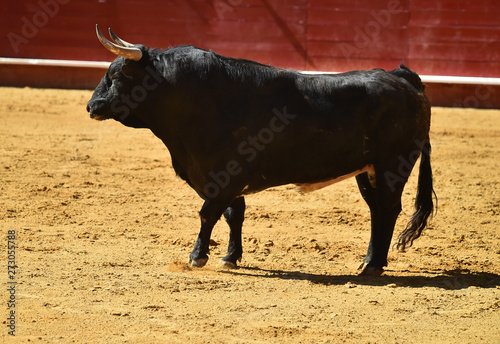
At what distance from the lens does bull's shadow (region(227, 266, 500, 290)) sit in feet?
16.4

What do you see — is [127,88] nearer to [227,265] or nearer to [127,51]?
[127,51]

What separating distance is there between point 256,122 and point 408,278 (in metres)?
1.42

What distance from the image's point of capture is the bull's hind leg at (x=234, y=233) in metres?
5.30

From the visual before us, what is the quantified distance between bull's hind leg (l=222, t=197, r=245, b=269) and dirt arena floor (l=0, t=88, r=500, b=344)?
0.34 feet

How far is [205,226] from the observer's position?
16.6 feet

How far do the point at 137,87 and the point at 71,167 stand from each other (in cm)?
331

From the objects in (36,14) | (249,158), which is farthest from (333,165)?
(36,14)

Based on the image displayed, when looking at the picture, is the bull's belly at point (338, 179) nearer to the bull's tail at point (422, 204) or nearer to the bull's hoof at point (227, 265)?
the bull's tail at point (422, 204)

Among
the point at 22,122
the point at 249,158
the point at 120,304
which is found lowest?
the point at 22,122

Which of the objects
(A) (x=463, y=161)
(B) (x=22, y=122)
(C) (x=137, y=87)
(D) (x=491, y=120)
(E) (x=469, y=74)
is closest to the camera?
(C) (x=137, y=87)

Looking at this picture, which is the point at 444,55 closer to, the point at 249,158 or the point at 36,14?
the point at 36,14

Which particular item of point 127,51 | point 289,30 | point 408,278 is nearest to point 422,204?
point 408,278

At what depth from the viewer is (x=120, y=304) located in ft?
14.3

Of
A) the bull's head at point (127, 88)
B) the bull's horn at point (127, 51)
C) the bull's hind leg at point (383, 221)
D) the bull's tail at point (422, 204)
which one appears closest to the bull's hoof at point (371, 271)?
the bull's hind leg at point (383, 221)
